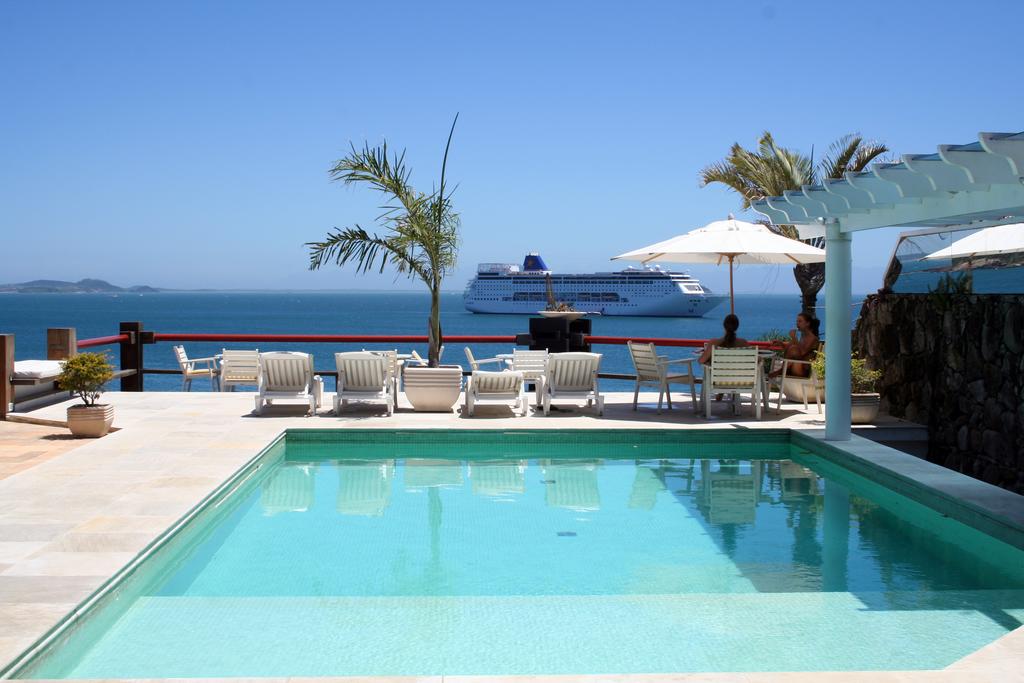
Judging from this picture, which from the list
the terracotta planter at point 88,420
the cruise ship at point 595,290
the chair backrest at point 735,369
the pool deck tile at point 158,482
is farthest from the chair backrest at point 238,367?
the cruise ship at point 595,290

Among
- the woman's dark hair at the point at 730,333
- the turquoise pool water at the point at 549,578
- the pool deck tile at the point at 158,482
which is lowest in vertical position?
the turquoise pool water at the point at 549,578

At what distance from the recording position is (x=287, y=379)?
8945mm

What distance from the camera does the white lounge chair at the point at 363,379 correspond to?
8.76 m

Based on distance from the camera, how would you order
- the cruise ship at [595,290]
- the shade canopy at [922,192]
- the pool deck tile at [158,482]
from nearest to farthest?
the pool deck tile at [158,482]
the shade canopy at [922,192]
the cruise ship at [595,290]

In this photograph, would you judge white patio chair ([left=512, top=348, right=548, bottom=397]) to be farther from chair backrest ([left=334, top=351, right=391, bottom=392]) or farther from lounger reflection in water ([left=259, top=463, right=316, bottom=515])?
lounger reflection in water ([left=259, top=463, right=316, bottom=515])

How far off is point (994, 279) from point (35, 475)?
7479 mm

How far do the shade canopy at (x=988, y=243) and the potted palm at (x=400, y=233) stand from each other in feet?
15.6

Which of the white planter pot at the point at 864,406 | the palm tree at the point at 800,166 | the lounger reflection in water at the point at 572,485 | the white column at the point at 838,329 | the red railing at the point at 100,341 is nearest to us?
the lounger reflection in water at the point at 572,485

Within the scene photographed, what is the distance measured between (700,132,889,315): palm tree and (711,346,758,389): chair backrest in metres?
4.55

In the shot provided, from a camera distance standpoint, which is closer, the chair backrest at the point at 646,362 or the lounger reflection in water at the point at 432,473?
the lounger reflection in water at the point at 432,473

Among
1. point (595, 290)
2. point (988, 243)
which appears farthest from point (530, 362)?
point (595, 290)

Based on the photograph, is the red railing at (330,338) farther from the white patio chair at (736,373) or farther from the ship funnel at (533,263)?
the ship funnel at (533,263)

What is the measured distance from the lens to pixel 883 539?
17.9 feet

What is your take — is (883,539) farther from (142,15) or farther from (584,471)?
(142,15)
